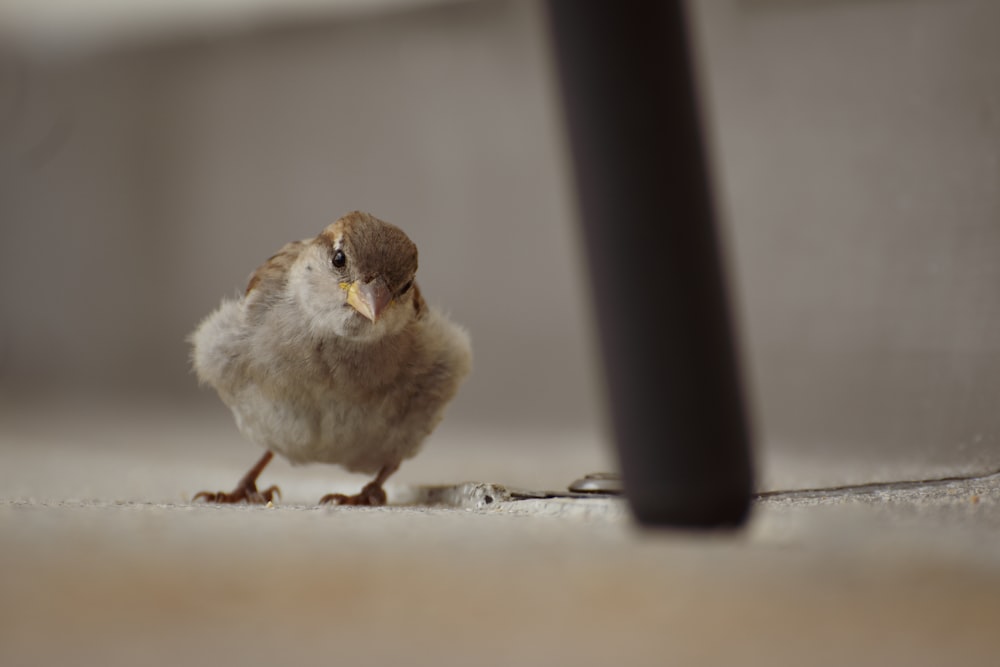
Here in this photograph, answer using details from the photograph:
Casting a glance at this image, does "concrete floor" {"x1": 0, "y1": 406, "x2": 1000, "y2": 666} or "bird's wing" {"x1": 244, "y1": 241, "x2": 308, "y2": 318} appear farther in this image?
"bird's wing" {"x1": 244, "y1": 241, "x2": 308, "y2": 318}

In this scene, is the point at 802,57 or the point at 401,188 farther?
the point at 401,188

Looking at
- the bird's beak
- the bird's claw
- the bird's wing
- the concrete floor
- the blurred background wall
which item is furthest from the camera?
the bird's claw

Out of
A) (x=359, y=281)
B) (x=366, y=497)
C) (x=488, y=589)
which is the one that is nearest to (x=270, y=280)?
(x=359, y=281)

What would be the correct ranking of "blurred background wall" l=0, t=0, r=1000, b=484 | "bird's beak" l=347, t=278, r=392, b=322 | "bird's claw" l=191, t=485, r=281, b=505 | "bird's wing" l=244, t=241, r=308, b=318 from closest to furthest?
"blurred background wall" l=0, t=0, r=1000, b=484 → "bird's beak" l=347, t=278, r=392, b=322 → "bird's wing" l=244, t=241, r=308, b=318 → "bird's claw" l=191, t=485, r=281, b=505

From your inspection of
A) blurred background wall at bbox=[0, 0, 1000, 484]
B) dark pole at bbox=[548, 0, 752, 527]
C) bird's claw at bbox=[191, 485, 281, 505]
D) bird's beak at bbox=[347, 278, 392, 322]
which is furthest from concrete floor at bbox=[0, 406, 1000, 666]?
bird's claw at bbox=[191, 485, 281, 505]

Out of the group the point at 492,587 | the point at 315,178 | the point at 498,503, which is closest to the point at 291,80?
the point at 315,178

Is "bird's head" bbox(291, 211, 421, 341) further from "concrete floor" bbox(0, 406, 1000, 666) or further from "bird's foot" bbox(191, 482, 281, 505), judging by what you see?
"concrete floor" bbox(0, 406, 1000, 666)

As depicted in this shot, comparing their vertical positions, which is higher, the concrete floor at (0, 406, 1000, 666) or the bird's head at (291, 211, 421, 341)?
the bird's head at (291, 211, 421, 341)

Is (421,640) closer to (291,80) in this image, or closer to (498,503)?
(498,503)
